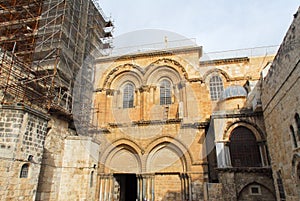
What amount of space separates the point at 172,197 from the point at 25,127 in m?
9.07

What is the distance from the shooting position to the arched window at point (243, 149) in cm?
1167

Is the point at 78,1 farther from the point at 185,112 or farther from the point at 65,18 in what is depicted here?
the point at 185,112

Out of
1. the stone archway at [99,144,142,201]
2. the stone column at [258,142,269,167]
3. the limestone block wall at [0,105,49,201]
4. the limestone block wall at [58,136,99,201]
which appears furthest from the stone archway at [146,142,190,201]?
the limestone block wall at [0,105,49,201]

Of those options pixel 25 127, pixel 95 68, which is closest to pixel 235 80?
pixel 95 68

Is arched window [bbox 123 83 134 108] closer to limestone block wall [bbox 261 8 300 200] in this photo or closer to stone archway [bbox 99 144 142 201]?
stone archway [bbox 99 144 142 201]

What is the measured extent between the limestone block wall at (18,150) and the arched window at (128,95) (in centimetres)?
774

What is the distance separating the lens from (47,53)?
1465 centimetres

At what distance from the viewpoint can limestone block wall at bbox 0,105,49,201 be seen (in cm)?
814

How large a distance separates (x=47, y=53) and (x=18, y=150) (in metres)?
8.01

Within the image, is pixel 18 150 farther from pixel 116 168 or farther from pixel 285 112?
pixel 285 112

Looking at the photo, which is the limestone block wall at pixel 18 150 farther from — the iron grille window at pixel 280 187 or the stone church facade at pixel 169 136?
the iron grille window at pixel 280 187

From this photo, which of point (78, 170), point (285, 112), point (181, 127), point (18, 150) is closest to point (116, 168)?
point (78, 170)

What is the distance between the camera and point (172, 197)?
1344 centimetres

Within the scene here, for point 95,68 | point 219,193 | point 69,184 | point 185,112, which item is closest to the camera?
point 219,193
